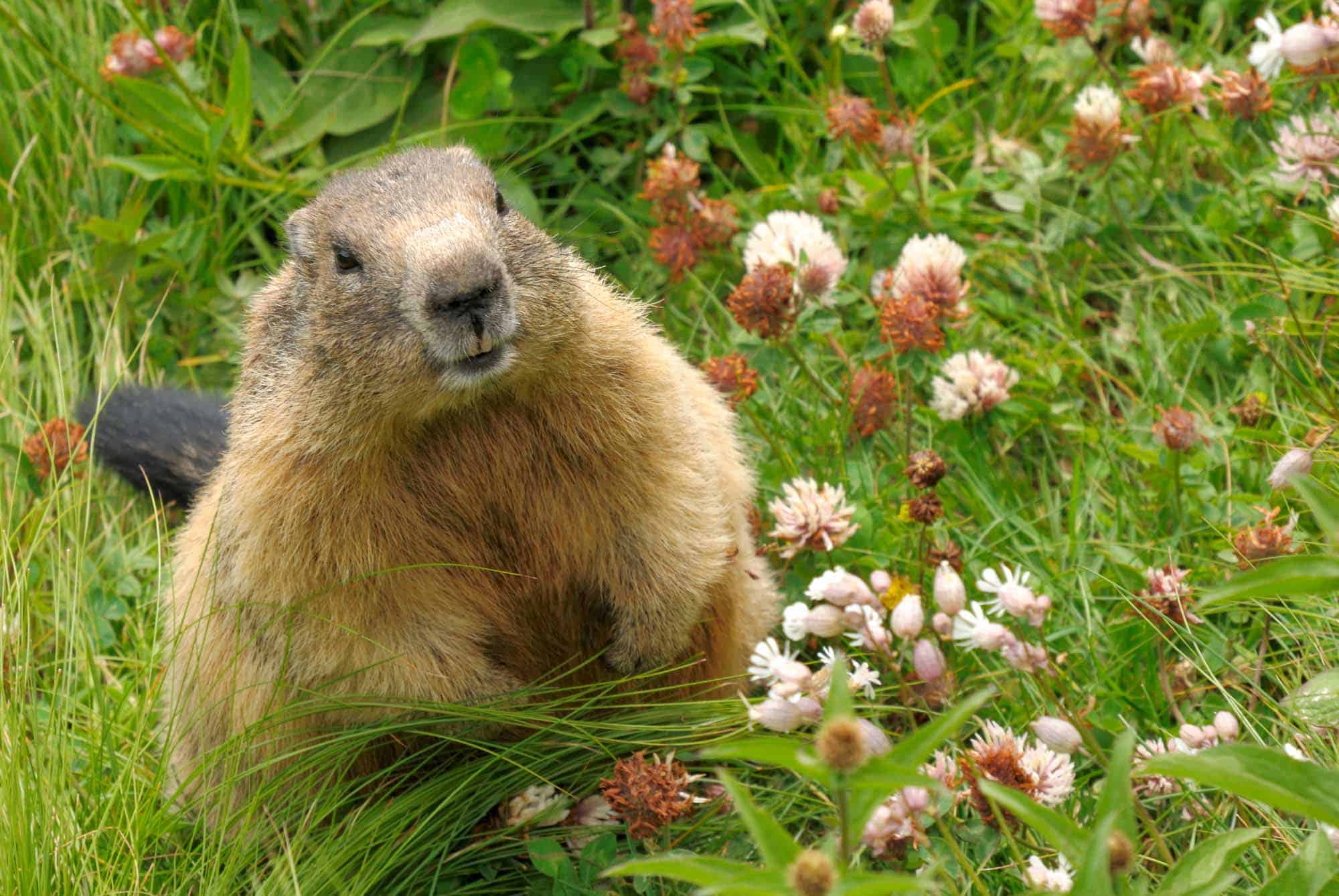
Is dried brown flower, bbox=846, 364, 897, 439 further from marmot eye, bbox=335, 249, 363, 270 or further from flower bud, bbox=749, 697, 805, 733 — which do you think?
marmot eye, bbox=335, 249, 363, 270

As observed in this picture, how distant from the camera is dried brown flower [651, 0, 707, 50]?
195 inches

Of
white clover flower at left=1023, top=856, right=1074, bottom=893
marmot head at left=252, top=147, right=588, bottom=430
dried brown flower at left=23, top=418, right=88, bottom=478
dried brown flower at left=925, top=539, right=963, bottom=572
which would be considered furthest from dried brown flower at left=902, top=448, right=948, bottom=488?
dried brown flower at left=23, top=418, right=88, bottom=478

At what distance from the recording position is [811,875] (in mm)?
1968

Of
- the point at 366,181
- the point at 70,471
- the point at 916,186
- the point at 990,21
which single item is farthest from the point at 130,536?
the point at 990,21

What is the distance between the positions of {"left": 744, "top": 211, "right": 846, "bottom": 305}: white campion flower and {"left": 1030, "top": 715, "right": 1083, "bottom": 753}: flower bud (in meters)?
1.48

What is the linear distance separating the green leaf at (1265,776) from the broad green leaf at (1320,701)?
0.98ft

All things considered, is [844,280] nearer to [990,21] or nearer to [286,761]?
[990,21]

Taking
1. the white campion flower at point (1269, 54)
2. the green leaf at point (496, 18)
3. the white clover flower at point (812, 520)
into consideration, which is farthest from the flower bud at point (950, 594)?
the green leaf at point (496, 18)

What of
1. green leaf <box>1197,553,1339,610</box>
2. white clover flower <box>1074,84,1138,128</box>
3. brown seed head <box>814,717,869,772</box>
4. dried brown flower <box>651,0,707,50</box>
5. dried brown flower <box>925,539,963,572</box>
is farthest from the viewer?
dried brown flower <box>651,0,707,50</box>

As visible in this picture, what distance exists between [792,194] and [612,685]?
210cm

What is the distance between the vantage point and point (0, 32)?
5.59 meters

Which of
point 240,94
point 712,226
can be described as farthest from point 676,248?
point 240,94

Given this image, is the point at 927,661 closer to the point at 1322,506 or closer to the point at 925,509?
the point at 925,509

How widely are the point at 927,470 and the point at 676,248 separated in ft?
5.02
